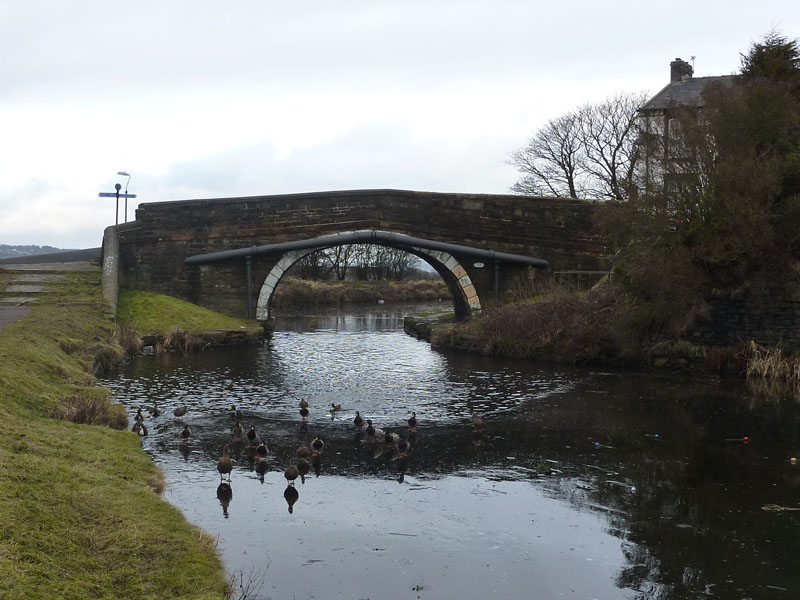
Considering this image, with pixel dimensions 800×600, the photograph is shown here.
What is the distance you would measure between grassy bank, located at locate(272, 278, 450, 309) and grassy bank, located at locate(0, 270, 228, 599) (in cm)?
3846

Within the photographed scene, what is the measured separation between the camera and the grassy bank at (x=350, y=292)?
5306 centimetres

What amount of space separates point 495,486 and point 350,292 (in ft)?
154

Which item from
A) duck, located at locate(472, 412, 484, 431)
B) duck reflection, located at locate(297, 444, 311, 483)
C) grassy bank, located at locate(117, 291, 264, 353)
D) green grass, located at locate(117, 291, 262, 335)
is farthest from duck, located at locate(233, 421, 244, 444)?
green grass, located at locate(117, 291, 262, 335)

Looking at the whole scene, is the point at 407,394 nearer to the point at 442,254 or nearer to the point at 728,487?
the point at 728,487

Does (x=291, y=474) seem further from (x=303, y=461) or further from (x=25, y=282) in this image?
(x=25, y=282)

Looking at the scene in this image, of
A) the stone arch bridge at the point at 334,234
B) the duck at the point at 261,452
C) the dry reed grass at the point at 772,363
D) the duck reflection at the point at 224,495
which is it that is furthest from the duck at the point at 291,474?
the stone arch bridge at the point at 334,234

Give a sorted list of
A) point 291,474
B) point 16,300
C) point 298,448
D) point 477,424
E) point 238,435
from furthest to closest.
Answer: point 16,300 → point 477,424 → point 238,435 → point 298,448 → point 291,474

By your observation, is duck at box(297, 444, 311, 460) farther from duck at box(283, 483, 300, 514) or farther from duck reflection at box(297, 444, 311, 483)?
duck at box(283, 483, 300, 514)

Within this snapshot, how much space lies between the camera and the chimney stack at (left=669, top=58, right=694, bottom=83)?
149 ft

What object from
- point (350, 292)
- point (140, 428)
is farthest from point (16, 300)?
point (350, 292)

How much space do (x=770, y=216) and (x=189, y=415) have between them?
15.0 meters

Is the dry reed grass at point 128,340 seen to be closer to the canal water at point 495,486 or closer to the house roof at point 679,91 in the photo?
the canal water at point 495,486

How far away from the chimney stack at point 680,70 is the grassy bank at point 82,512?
39760mm

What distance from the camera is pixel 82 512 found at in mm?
7742
